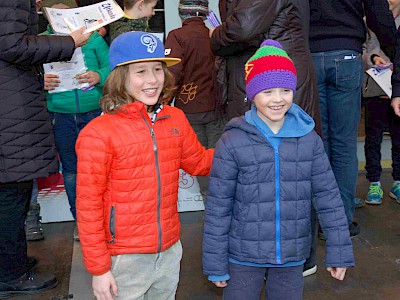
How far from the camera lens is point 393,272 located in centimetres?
327

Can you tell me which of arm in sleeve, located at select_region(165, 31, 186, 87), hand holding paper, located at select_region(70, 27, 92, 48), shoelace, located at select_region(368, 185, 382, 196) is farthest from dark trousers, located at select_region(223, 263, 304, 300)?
shoelace, located at select_region(368, 185, 382, 196)

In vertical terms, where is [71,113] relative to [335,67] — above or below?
below

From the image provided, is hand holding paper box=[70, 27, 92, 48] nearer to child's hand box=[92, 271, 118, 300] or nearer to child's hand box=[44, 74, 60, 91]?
child's hand box=[44, 74, 60, 91]

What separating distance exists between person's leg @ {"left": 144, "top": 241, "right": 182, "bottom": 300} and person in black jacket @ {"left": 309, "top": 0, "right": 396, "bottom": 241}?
5.35 feet

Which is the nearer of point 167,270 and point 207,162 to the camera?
point 167,270

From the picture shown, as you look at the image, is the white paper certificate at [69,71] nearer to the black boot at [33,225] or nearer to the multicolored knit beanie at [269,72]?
the black boot at [33,225]

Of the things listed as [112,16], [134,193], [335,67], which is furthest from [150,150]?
[335,67]

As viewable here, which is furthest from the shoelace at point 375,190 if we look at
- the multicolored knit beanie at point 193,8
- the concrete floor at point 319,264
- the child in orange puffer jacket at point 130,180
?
the child in orange puffer jacket at point 130,180

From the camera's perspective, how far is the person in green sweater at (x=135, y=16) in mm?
3244

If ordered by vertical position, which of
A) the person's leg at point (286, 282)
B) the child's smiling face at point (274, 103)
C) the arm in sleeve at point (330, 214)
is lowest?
the person's leg at point (286, 282)

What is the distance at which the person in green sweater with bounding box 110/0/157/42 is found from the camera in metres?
3.24

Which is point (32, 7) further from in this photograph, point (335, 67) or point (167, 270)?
point (335, 67)

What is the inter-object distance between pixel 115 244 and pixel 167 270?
26 cm

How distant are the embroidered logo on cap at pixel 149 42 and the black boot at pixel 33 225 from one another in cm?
235
